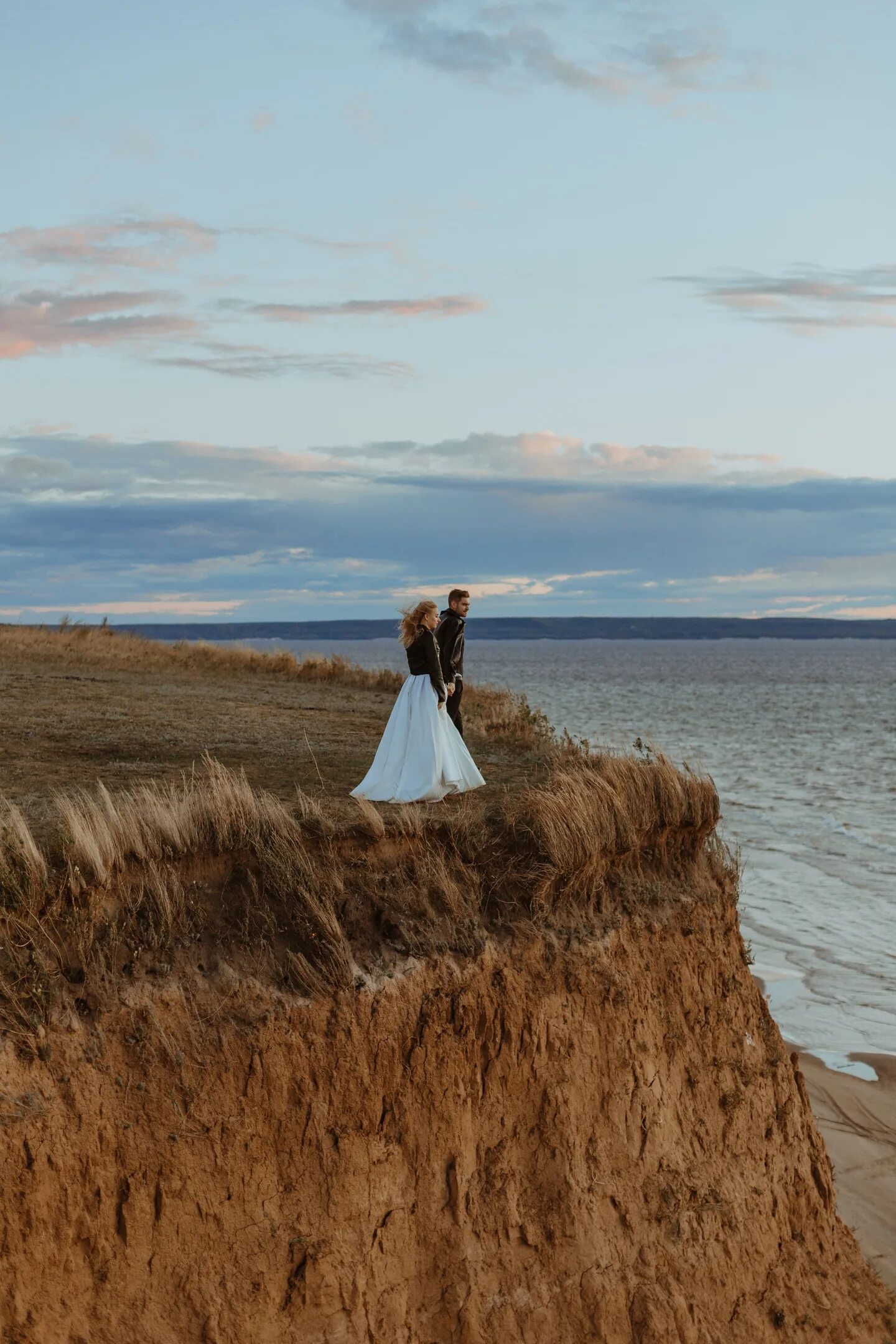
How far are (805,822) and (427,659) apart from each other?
1855 centimetres

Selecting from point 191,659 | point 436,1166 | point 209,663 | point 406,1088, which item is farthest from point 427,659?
point 191,659

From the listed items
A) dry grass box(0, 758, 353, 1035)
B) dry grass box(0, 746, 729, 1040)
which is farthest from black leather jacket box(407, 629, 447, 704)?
dry grass box(0, 758, 353, 1035)

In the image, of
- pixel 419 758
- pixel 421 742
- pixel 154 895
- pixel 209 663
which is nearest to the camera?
pixel 154 895

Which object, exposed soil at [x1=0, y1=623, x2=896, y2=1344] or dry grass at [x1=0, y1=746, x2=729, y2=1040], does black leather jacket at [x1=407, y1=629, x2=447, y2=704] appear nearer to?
exposed soil at [x1=0, y1=623, x2=896, y2=1344]

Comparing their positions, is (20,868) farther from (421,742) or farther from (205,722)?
(205,722)

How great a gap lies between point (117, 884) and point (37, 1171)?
76.0 inches

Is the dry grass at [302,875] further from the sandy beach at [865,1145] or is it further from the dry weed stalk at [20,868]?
the sandy beach at [865,1145]

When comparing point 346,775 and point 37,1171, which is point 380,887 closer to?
point 37,1171

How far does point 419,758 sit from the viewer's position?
11.1m

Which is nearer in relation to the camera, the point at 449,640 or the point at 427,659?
the point at 427,659

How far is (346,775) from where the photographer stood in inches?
492

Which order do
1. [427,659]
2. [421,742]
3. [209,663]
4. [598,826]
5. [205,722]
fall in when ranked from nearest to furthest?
1. [598,826]
2. [421,742]
3. [427,659]
4. [205,722]
5. [209,663]

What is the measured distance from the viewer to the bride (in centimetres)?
1098

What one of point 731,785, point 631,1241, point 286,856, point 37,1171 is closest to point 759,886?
point 731,785
